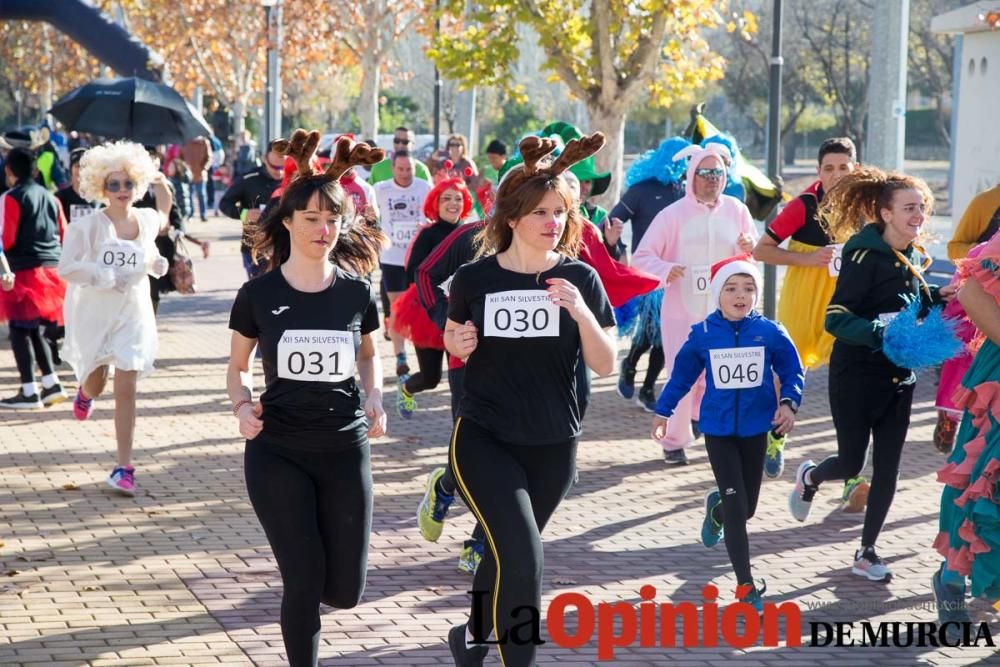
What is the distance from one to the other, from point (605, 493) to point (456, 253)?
2.47 m

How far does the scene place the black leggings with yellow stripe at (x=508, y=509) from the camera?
17.1ft

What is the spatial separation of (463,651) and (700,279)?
4.47 metres

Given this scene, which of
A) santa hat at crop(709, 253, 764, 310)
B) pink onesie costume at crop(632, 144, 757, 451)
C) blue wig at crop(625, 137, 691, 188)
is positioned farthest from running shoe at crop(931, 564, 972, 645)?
blue wig at crop(625, 137, 691, 188)

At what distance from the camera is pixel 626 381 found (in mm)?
12727

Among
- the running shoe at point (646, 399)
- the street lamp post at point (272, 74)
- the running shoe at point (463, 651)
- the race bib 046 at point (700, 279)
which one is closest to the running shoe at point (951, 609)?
the running shoe at point (463, 651)

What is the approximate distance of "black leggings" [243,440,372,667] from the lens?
17.1 feet

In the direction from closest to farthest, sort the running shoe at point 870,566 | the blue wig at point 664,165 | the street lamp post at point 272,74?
the running shoe at point 870,566 < the blue wig at point 664,165 < the street lamp post at point 272,74

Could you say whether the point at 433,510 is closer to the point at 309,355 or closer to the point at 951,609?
the point at 309,355

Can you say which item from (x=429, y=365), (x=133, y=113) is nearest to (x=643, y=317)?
(x=429, y=365)

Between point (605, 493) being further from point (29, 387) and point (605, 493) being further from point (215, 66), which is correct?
point (215, 66)

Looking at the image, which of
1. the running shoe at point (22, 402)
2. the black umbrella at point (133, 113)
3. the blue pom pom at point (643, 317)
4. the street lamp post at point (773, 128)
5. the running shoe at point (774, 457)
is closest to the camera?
the running shoe at point (774, 457)

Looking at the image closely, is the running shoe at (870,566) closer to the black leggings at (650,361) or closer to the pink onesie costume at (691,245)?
the pink onesie costume at (691,245)

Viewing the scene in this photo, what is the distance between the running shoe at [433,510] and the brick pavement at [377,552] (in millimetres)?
155

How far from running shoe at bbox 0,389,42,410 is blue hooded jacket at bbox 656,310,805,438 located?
652 centimetres
